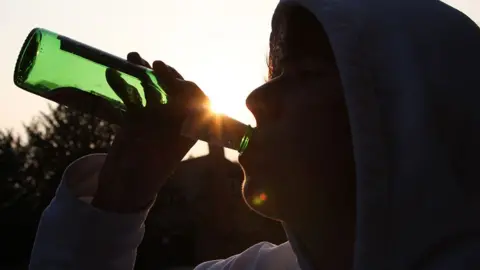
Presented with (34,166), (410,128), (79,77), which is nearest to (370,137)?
(410,128)

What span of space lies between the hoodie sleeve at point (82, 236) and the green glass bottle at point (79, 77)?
0.30 m

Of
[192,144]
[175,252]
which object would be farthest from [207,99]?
[175,252]

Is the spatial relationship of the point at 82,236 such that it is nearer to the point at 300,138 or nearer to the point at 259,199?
the point at 259,199

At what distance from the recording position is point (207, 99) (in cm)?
171

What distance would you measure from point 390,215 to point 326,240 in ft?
0.54

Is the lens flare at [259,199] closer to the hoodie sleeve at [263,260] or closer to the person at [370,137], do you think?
the person at [370,137]

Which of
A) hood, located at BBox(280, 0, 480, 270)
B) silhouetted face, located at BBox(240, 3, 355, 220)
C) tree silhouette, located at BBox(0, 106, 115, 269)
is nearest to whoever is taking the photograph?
hood, located at BBox(280, 0, 480, 270)

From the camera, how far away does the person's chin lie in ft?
4.33

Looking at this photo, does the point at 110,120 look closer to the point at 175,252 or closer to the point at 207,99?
the point at 207,99

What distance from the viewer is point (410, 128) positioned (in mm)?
1162

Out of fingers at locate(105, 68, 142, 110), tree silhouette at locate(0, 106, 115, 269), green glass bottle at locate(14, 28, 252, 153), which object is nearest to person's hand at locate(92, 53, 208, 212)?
fingers at locate(105, 68, 142, 110)

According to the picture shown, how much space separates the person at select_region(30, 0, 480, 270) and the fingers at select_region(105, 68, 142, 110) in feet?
1.20

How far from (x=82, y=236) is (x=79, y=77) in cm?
59

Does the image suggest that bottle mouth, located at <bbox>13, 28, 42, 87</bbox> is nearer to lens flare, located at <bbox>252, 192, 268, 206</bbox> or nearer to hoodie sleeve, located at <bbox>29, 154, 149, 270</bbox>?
hoodie sleeve, located at <bbox>29, 154, 149, 270</bbox>
